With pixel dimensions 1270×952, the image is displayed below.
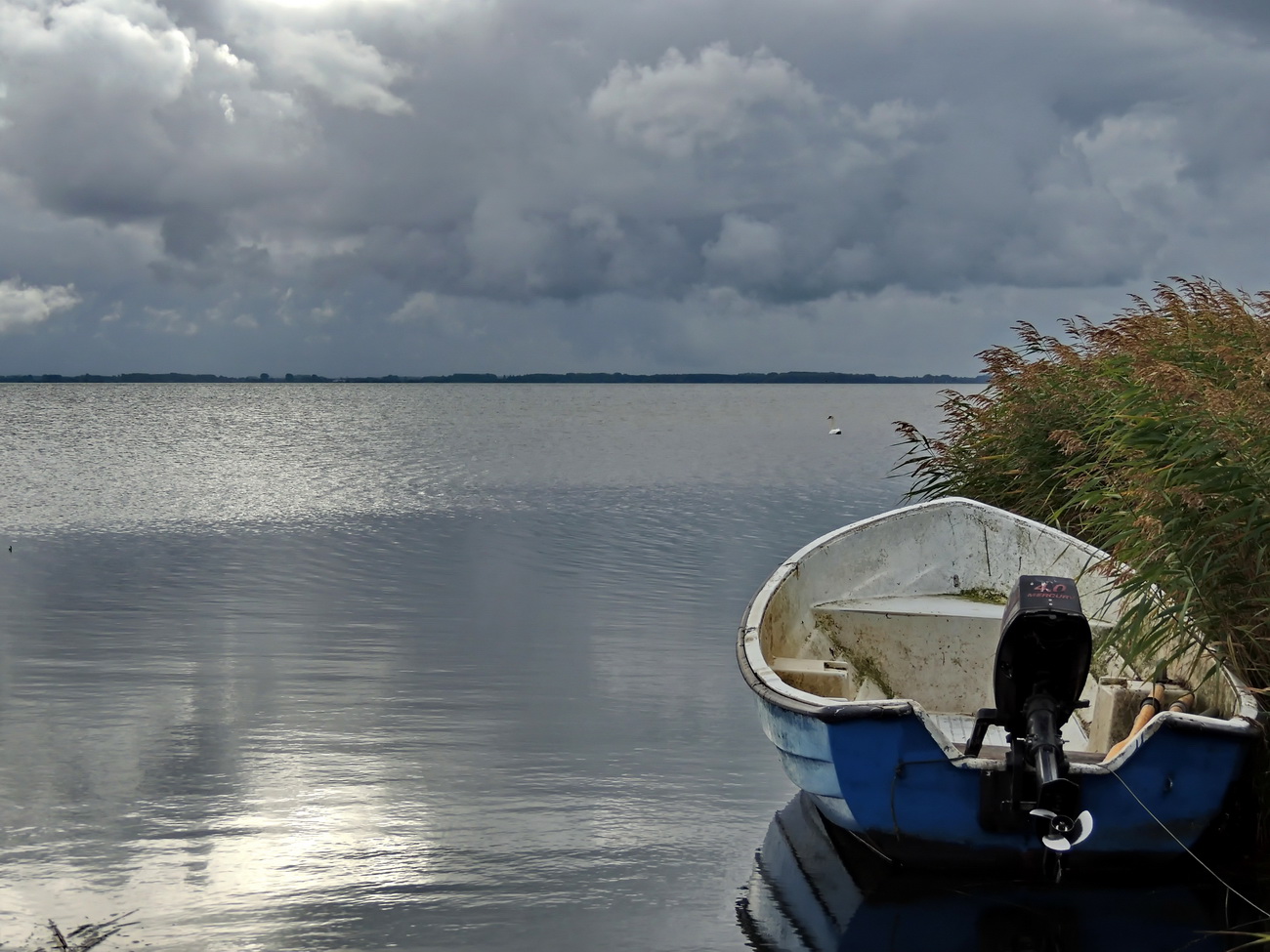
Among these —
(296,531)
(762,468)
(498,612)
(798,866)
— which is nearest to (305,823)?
(798,866)

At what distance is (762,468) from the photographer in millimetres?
37031

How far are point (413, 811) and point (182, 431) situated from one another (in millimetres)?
59222

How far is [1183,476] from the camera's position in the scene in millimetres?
6680

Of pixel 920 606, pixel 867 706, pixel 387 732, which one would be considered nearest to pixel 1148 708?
pixel 867 706

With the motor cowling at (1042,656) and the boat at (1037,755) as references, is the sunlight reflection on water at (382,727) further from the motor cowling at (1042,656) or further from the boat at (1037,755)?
the motor cowling at (1042,656)

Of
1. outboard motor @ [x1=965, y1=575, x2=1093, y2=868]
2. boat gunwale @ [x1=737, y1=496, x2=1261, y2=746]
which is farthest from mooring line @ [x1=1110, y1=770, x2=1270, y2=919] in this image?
outboard motor @ [x1=965, y1=575, x2=1093, y2=868]

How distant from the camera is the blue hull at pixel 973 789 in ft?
17.9

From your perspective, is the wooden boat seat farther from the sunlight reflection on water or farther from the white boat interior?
the sunlight reflection on water

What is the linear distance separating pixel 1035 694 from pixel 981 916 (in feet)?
4.02

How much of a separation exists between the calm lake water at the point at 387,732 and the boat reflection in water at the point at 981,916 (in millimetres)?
65

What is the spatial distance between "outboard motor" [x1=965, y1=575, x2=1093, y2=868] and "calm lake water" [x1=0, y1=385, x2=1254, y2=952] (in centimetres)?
89

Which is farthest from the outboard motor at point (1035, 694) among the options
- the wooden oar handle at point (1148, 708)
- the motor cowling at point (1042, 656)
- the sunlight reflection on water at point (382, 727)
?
the sunlight reflection on water at point (382, 727)

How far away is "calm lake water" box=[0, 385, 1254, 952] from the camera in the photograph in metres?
5.94

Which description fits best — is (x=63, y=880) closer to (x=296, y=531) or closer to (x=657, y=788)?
(x=657, y=788)
